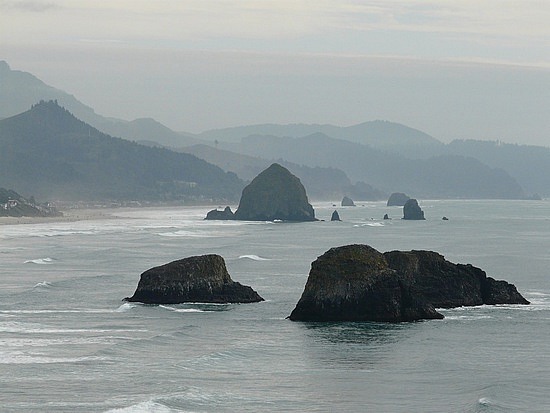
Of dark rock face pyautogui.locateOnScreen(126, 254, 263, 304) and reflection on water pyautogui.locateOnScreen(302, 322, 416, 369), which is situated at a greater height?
dark rock face pyautogui.locateOnScreen(126, 254, 263, 304)

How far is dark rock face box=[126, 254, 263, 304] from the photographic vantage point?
7288 centimetres

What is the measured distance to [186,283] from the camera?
73.1 meters

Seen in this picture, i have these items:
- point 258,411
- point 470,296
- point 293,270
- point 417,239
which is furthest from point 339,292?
point 417,239

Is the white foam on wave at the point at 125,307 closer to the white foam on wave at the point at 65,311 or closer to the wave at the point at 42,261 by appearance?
the white foam on wave at the point at 65,311

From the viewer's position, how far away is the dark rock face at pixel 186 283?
72.9m

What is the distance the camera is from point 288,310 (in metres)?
72.2

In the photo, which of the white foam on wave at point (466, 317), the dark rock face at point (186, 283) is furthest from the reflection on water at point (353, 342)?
the dark rock face at point (186, 283)

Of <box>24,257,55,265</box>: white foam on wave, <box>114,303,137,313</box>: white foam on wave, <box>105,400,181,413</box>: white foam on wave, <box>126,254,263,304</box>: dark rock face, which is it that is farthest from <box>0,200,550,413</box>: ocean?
<box>24,257,55,265</box>: white foam on wave

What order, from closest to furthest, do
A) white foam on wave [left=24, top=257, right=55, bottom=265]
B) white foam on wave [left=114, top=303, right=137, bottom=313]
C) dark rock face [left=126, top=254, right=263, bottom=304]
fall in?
white foam on wave [left=114, top=303, right=137, bottom=313], dark rock face [left=126, top=254, right=263, bottom=304], white foam on wave [left=24, top=257, right=55, bottom=265]

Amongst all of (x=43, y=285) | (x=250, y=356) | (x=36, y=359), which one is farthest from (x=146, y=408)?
(x=43, y=285)

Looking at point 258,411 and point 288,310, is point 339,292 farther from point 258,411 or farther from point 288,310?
point 258,411

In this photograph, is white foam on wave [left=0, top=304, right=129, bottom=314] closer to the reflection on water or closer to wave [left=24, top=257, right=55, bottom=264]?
the reflection on water

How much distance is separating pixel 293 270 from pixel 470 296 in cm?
3568

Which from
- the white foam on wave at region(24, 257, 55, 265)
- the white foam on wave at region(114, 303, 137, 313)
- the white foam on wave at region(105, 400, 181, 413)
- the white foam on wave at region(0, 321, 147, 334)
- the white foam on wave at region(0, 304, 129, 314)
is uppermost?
the white foam on wave at region(24, 257, 55, 265)
